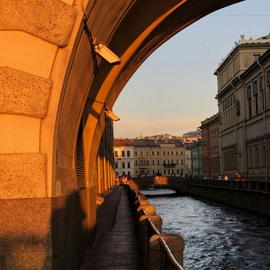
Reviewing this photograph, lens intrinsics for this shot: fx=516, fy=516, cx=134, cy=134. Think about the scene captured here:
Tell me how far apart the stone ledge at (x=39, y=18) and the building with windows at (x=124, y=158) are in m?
150

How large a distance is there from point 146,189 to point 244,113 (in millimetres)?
43251

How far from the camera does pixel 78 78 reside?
6.38 meters

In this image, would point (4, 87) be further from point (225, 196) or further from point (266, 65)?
point (266, 65)

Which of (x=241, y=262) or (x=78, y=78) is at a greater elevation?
(x=78, y=78)

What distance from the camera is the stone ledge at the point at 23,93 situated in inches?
197

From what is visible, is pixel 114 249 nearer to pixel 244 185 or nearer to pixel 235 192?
pixel 244 185

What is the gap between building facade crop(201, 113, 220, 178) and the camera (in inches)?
3900

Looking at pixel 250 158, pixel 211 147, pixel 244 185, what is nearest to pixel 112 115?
pixel 244 185

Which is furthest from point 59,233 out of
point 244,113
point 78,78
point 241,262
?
point 244,113

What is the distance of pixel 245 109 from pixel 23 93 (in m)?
63.3

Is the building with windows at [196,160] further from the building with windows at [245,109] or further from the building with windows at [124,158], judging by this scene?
the building with windows at [245,109]

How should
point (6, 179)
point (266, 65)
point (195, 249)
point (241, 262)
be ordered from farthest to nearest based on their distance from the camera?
point (266, 65) < point (195, 249) < point (241, 262) < point (6, 179)

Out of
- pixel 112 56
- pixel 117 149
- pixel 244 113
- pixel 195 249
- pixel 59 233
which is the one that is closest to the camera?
pixel 59 233

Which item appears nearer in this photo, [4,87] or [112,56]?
[4,87]
